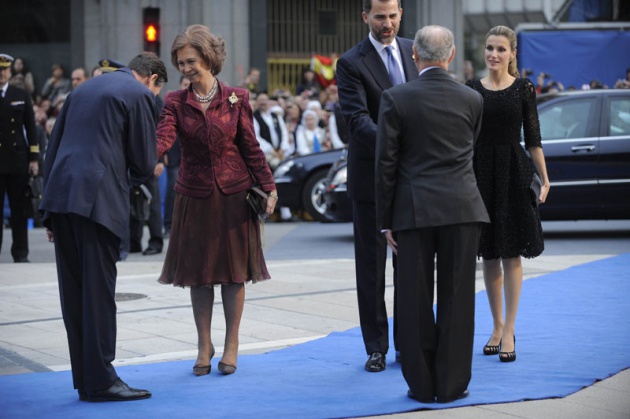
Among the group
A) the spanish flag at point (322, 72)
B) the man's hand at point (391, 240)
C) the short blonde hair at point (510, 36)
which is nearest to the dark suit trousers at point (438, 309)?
the man's hand at point (391, 240)

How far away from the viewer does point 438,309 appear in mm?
6266

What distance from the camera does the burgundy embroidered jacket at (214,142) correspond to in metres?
6.99

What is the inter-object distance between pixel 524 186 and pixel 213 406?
8.01 feet

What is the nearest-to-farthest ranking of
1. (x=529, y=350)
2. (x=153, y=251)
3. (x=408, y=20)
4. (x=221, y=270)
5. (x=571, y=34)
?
(x=221, y=270), (x=529, y=350), (x=153, y=251), (x=571, y=34), (x=408, y=20)

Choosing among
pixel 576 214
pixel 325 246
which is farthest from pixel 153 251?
pixel 576 214

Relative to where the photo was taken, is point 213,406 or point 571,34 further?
point 571,34

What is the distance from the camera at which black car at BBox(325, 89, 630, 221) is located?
14.3 meters

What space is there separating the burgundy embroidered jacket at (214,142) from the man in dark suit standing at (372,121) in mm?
545

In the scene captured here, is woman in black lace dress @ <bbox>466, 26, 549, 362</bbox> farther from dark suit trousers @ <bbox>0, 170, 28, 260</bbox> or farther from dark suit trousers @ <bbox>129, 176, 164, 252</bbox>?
dark suit trousers @ <bbox>0, 170, 28, 260</bbox>

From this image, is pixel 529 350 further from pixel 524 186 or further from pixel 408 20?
pixel 408 20

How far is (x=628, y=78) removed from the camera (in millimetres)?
23359

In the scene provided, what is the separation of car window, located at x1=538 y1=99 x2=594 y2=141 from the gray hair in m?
8.36

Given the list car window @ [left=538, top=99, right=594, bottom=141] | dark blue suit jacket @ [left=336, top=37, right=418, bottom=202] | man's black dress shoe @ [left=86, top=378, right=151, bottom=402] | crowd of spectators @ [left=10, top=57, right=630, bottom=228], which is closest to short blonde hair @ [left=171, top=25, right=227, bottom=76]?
dark blue suit jacket @ [left=336, top=37, right=418, bottom=202]

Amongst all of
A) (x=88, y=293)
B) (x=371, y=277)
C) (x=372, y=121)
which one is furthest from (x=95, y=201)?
(x=371, y=277)
